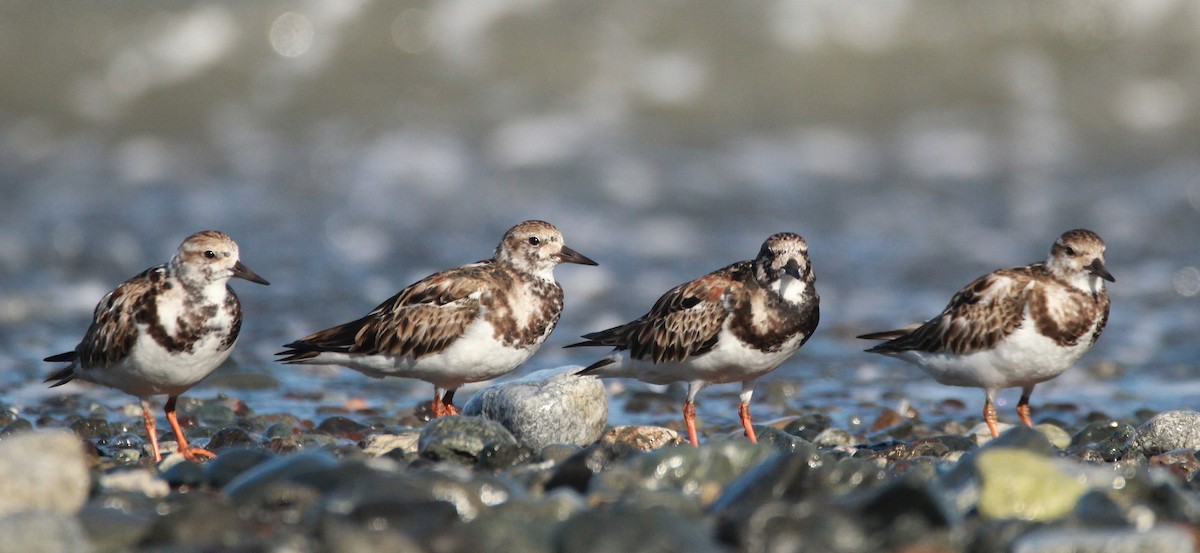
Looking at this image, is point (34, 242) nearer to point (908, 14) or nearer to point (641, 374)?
point (641, 374)

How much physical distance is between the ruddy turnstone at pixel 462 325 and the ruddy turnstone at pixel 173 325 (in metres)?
0.72

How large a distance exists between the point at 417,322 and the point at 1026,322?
2.79 meters

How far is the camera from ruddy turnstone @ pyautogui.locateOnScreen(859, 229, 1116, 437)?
604 centimetres

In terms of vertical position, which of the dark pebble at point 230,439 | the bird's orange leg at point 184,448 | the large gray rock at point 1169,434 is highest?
the bird's orange leg at point 184,448

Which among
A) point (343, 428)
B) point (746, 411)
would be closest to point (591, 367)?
point (746, 411)

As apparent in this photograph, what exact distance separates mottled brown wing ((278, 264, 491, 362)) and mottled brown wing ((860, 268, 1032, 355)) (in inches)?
85.8

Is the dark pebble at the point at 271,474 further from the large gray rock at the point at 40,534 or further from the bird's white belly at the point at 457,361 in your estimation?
the bird's white belly at the point at 457,361

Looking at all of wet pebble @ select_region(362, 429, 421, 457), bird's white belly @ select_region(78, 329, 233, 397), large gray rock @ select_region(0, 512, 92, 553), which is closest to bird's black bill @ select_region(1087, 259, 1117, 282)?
wet pebble @ select_region(362, 429, 421, 457)

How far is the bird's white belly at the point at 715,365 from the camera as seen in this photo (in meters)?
5.88

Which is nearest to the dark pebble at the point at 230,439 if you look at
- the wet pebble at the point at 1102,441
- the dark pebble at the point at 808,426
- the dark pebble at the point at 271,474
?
the dark pebble at the point at 271,474

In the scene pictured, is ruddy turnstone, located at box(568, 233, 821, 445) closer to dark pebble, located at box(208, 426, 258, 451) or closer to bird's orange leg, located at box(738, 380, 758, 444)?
bird's orange leg, located at box(738, 380, 758, 444)

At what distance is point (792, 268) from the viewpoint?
5.75m

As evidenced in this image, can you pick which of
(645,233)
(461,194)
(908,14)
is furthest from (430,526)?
(908,14)

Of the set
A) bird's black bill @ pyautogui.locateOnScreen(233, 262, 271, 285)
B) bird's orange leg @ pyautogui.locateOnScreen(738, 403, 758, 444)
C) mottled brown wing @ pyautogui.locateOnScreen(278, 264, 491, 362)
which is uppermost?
bird's black bill @ pyautogui.locateOnScreen(233, 262, 271, 285)
